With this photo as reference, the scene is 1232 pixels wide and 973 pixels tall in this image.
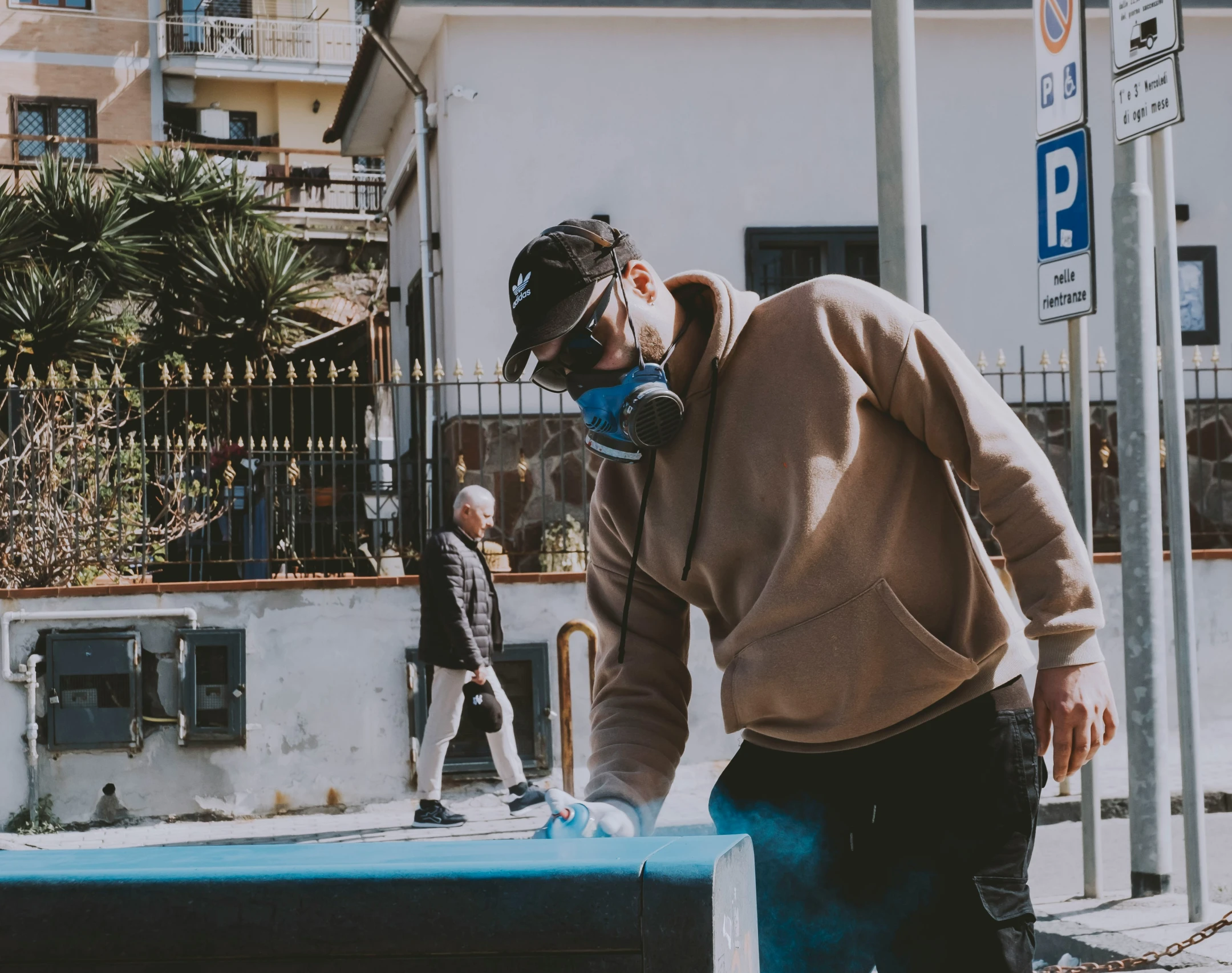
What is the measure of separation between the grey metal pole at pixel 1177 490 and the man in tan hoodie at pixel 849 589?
9.58ft

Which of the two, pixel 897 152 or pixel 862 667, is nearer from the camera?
pixel 862 667

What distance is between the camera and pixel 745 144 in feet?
42.7

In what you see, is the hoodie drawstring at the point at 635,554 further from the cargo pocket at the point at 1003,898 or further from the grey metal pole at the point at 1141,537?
the grey metal pole at the point at 1141,537

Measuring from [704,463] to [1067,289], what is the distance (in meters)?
3.56

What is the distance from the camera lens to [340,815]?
9.34 metres

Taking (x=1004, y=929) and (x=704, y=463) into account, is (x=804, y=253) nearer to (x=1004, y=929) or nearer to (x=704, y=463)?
(x=704, y=463)

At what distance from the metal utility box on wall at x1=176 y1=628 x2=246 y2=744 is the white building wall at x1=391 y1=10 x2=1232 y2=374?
13.1 ft

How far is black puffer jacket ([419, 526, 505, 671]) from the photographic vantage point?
8602 mm

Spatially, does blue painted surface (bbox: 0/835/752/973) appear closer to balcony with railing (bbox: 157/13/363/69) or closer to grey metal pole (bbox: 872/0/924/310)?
grey metal pole (bbox: 872/0/924/310)

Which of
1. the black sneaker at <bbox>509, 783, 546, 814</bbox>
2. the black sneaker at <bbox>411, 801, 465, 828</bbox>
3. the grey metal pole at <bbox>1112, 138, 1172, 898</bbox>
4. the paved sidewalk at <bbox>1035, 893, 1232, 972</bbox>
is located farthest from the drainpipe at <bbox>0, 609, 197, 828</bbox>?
the grey metal pole at <bbox>1112, 138, 1172, 898</bbox>

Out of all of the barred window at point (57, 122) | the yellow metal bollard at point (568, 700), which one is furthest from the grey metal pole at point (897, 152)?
the barred window at point (57, 122)

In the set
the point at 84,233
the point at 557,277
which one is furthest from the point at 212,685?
the point at 84,233

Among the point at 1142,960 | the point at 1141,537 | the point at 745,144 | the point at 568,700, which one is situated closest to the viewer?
the point at 1142,960

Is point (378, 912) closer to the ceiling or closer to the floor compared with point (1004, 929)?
closer to the ceiling
